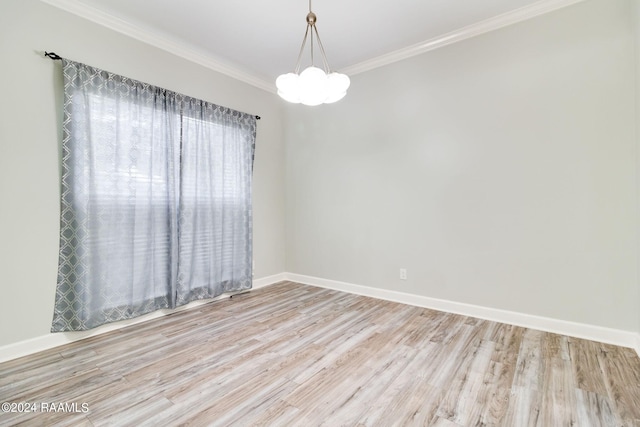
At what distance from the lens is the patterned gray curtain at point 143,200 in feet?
7.50

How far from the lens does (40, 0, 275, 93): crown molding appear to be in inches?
92.2

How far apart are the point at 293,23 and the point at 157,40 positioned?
4.57 feet

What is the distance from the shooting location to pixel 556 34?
238cm

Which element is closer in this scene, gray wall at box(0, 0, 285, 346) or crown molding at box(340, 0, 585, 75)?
gray wall at box(0, 0, 285, 346)

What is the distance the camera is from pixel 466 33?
2.76 metres

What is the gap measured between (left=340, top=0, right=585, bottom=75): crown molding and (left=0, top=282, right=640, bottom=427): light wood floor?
9.13ft

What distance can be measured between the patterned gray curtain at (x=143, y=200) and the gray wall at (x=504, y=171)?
140cm

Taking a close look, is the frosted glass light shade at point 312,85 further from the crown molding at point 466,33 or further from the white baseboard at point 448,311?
the white baseboard at point 448,311

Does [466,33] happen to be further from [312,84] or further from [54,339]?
[54,339]

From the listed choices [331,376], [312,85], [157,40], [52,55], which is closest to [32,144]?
[52,55]

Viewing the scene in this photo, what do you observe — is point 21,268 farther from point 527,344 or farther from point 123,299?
point 527,344

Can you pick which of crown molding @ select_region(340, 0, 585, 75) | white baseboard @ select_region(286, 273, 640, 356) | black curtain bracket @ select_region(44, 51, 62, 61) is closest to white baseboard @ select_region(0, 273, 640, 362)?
white baseboard @ select_region(286, 273, 640, 356)

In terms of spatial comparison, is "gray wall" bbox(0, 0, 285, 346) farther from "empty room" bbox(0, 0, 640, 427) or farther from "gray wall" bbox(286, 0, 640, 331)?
"gray wall" bbox(286, 0, 640, 331)

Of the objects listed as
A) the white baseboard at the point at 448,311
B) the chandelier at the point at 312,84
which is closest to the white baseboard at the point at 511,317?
the white baseboard at the point at 448,311
